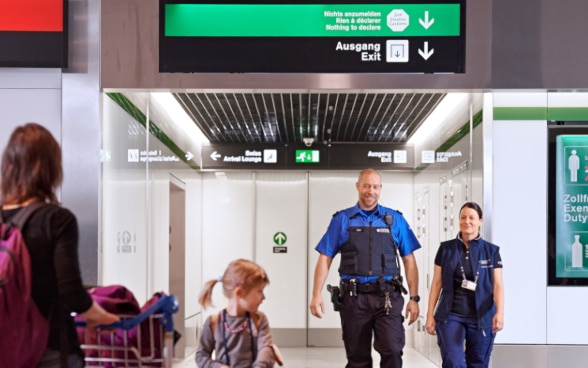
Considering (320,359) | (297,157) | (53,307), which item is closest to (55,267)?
(53,307)

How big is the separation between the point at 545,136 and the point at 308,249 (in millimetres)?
6961

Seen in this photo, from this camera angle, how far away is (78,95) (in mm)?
7660

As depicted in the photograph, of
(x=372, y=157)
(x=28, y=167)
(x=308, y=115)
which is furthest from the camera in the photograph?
(x=372, y=157)

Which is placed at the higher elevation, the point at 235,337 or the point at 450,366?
the point at 235,337

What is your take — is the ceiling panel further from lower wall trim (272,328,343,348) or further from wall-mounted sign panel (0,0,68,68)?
lower wall trim (272,328,343,348)

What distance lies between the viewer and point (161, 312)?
3.77 meters

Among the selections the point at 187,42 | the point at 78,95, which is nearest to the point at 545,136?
the point at 187,42

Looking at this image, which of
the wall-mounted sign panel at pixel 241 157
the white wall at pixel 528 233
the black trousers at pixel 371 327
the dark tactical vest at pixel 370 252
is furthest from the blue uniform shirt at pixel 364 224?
the wall-mounted sign panel at pixel 241 157

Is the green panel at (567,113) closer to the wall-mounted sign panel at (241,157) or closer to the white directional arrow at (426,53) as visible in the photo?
the white directional arrow at (426,53)

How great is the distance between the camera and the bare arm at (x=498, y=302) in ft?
23.0

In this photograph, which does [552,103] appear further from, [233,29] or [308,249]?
[308,249]

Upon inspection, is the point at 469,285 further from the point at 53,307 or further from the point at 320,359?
the point at 320,359

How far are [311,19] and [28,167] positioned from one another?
4.19m

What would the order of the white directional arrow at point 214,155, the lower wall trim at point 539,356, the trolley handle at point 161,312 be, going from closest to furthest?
the trolley handle at point 161,312 → the lower wall trim at point 539,356 → the white directional arrow at point 214,155
